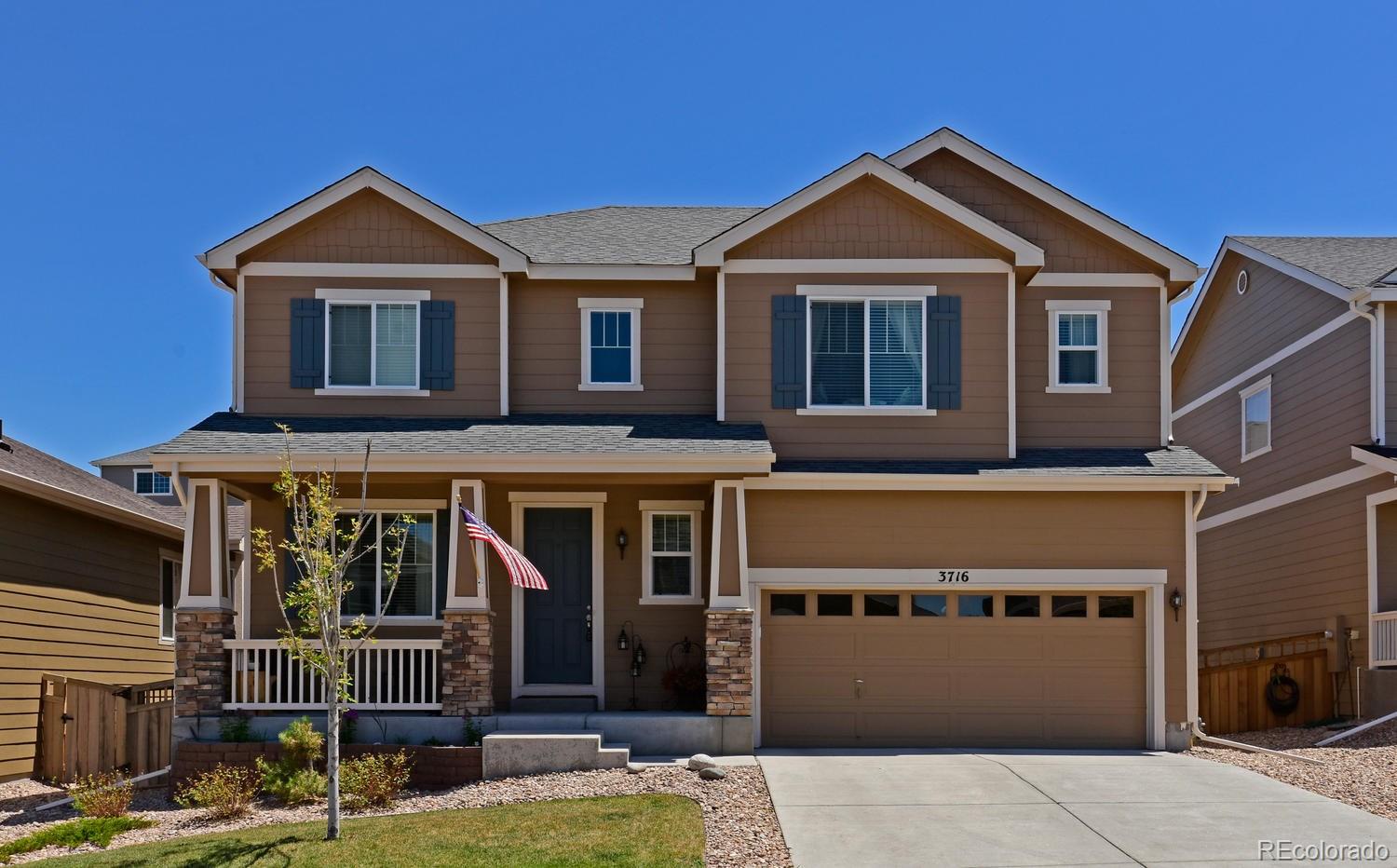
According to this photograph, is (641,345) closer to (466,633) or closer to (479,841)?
(466,633)

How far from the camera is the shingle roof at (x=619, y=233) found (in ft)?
57.7

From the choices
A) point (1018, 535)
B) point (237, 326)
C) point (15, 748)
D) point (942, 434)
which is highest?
point (237, 326)

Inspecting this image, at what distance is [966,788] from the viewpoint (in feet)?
42.3

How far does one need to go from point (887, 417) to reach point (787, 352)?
4.76 feet

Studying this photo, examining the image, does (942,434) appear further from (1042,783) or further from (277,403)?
(277,403)

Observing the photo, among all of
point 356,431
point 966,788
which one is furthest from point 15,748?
point 966,788

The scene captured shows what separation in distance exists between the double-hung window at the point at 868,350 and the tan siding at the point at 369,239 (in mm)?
4245

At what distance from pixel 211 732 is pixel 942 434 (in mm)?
9025

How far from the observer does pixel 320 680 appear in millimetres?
15562

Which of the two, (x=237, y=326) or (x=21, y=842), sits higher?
(x=237, y=326)

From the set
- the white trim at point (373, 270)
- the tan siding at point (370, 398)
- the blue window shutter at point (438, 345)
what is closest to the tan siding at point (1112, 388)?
the tan siding at point (370, 398)

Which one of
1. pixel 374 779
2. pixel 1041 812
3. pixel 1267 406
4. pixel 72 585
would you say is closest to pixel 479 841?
pixel 374 779

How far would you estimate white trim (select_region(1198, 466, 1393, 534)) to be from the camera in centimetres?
1911

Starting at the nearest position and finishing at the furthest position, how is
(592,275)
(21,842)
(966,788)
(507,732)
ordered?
(21,842), (966,788), (507,732), (592,275)
